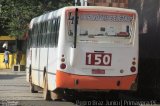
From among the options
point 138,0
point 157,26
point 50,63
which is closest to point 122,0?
point 138,0

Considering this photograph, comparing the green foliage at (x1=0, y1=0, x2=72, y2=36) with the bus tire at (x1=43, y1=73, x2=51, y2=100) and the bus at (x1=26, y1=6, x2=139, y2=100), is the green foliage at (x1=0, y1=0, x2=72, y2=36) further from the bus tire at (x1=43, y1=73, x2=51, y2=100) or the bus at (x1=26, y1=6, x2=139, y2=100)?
the bus at (x1=26, y1=6, x2=139, y2=100)

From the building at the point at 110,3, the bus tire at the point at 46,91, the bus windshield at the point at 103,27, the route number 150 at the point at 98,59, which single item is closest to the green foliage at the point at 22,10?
the building at the point at 110,3

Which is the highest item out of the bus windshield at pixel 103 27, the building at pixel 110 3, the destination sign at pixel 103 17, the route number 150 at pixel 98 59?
the building at pixel 110 3

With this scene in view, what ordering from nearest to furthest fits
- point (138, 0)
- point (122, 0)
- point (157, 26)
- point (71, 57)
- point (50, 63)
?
point (71, 57) < point (50, 63) < point (157, 26) < point (138, 0) < point (122, 0)

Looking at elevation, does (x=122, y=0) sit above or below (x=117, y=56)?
above

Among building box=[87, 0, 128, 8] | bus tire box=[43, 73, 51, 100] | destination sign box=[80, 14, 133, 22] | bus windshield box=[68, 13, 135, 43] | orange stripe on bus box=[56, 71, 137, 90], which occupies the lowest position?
bus tire box=[43, 73, 51, 100]

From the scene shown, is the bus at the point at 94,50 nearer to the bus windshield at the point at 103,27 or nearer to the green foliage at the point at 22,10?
the bus windshield at the point at 103,27

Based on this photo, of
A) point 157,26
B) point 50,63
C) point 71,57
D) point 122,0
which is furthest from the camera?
point 122,0

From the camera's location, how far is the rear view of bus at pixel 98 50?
17.8 m

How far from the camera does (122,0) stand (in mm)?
31172

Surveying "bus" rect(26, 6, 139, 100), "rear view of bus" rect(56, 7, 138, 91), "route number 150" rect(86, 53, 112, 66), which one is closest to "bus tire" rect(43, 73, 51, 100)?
"bus" rect(26, 6, 139, 100)

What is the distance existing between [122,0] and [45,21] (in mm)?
10272

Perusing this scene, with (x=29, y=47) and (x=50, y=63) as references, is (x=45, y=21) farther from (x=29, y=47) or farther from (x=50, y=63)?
(x=29, y=47)

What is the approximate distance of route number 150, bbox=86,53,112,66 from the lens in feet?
58.6
